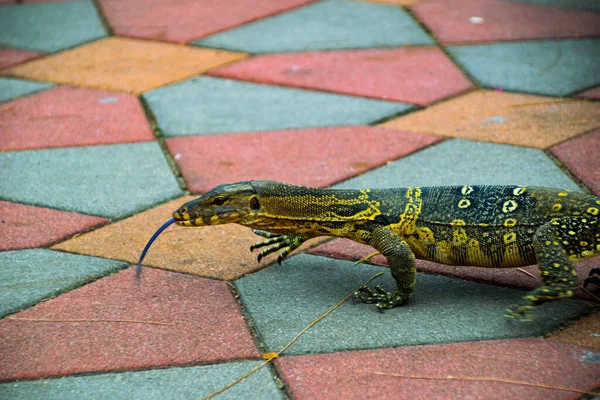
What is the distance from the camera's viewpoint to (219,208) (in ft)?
11.9

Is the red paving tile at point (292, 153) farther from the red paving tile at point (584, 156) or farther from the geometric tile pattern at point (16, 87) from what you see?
the geometric tile pattern at point (16, 87)

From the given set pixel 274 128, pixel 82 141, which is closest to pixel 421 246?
pixel 274 128

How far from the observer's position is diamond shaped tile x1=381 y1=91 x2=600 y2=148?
5.36 m

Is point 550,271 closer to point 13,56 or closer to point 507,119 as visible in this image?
point 507,119

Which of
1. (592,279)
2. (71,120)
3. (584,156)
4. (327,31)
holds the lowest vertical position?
(592,279)

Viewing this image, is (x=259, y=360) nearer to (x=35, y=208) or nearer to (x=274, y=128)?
(x=35, y=208)

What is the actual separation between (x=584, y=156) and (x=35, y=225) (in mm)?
3106

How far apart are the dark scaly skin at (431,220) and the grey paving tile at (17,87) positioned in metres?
3.07

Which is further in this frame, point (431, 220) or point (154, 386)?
point (431, 220)

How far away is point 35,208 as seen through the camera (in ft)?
15.2

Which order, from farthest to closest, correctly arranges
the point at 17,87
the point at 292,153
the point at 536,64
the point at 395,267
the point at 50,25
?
1. the point at 50,25
2. the point at 536,64
3. the point at 17,87
4. the point at 292,153
5. the point at 395,267

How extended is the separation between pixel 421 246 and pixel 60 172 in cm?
240

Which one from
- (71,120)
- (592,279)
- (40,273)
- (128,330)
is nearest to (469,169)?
(592,279)

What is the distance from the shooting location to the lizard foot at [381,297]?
3.60 metres
